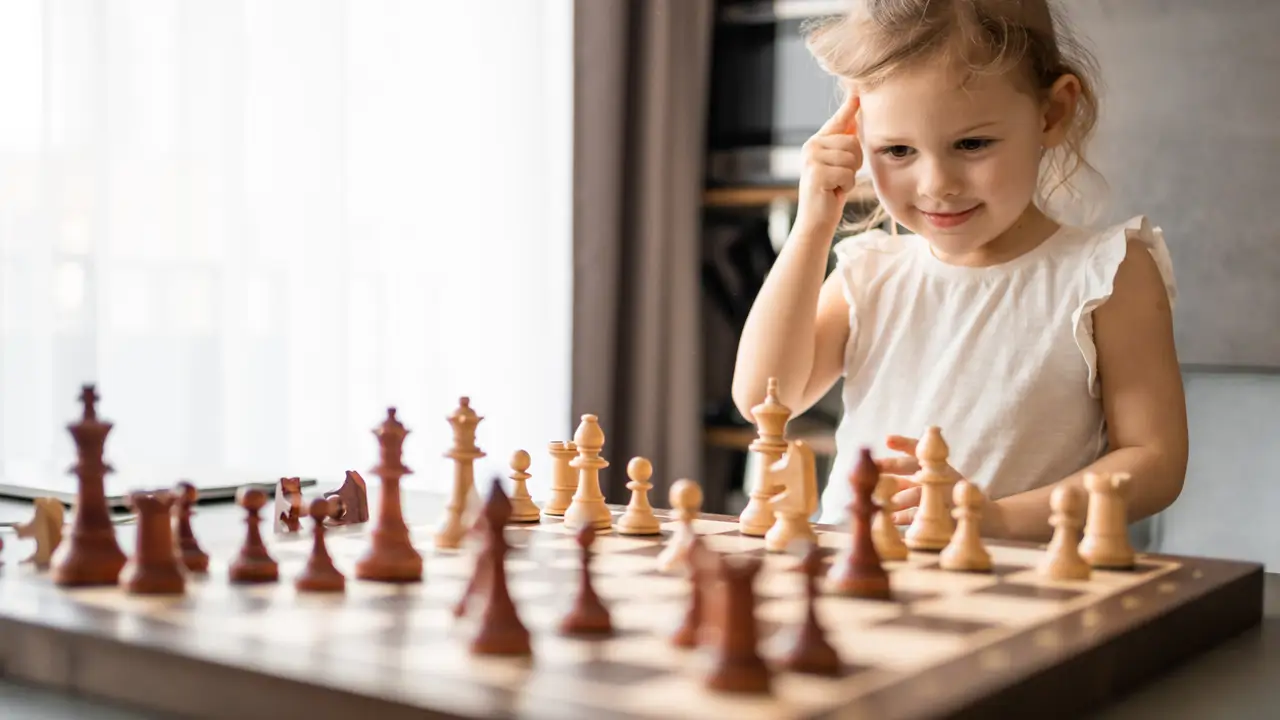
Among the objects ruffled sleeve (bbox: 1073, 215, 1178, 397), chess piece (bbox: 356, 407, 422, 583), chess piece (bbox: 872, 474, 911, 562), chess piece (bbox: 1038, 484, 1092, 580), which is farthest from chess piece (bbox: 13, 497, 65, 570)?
ruffled sleeve (bbox: 1073, 215, 1178, 397)

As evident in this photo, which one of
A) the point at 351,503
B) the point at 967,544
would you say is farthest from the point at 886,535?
the point at 351,503

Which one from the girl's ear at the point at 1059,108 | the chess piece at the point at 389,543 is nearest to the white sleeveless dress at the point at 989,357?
the girl's ear at the point at 1059,108

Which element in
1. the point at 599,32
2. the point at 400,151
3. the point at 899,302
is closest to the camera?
the point at 899,302

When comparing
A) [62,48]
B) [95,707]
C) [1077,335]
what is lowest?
[95,707]

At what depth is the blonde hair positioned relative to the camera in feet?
5.26

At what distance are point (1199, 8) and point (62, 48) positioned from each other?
2.12 metres

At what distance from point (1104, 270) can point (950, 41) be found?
37 cm

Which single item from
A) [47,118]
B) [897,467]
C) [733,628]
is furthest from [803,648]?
[47,118]

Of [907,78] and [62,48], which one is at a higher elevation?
[62,48]

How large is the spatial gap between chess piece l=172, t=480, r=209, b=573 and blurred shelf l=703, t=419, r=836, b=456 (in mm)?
2357

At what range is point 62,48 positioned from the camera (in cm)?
227

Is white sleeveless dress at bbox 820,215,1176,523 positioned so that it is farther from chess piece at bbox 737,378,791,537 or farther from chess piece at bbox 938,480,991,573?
chess piece at bbox 938,480,991,573

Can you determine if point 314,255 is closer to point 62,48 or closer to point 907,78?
point 62,48

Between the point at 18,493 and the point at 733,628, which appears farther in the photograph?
the point at 18,493
